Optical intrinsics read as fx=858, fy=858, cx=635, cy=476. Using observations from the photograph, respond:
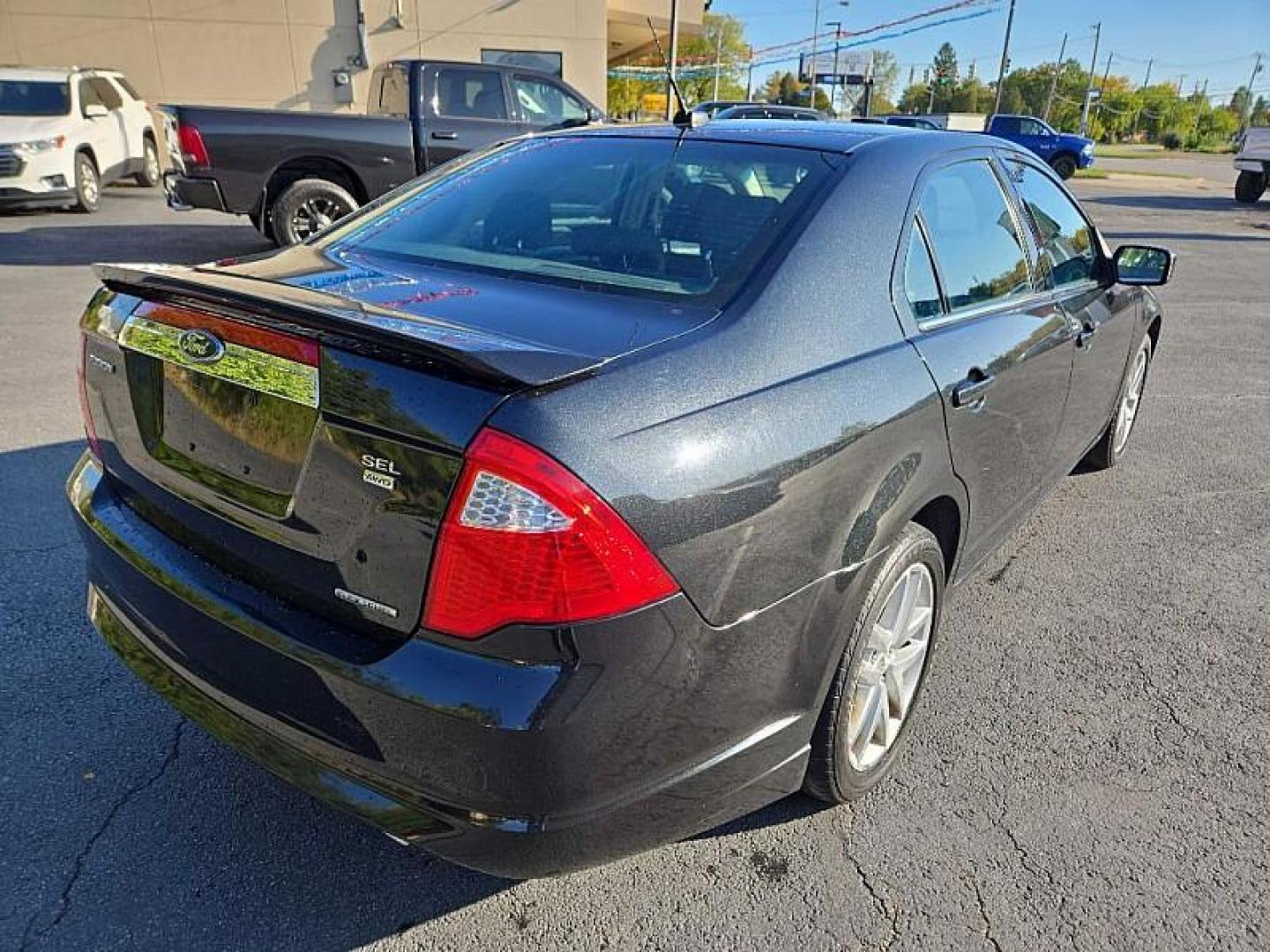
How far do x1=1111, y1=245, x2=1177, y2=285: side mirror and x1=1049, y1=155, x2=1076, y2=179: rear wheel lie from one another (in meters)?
29.1

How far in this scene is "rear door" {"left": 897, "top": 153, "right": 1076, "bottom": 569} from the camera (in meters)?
2.29

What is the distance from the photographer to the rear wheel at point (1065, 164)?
2866cm

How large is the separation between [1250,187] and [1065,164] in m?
8.01

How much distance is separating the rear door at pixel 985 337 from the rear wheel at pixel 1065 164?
30.2 meters

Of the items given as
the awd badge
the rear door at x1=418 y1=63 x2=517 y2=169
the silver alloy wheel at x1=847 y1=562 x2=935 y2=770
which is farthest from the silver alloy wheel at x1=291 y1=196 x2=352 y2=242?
the awd badge

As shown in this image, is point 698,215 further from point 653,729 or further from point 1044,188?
point 1044,188

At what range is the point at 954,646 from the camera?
120 inches

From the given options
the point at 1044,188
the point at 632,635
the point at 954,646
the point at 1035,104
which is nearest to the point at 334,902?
the point at 632,635

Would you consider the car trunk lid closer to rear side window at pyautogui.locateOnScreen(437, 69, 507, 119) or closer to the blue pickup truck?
rear side window at pyautogui.locateOnScreen(437, 69, 507, 119)

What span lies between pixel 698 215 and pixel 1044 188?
1834 millimetres

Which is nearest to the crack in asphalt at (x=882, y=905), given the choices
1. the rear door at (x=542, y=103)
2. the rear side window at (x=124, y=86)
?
the rear door at (x=542, y=103)

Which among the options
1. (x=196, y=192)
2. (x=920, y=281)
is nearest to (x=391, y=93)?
(x=196, y=192)

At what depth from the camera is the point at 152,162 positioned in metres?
15.1

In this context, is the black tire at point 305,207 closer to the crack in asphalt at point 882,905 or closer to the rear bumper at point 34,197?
the rear bumper at point 34,197
